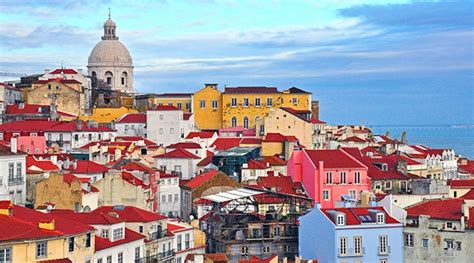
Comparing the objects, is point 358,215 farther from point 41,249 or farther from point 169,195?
point 169,195

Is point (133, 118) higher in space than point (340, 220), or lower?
higher

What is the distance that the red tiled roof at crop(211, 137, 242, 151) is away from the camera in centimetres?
8169

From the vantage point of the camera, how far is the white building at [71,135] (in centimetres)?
8038

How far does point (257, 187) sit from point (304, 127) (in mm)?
28811

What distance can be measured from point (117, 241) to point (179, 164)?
34.1 m

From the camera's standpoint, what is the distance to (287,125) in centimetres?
8662

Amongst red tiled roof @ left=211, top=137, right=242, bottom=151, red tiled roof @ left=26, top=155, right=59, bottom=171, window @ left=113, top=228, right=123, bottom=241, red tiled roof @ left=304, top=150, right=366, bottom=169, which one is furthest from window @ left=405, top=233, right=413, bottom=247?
red tiled roof @ left=211, top=137, right=242, bottom=151

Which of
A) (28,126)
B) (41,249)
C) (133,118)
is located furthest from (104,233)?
(133,118)

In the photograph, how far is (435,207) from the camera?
4800 cm

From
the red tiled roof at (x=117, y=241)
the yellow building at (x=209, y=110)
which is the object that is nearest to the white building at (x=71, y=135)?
the yellow building at (x=209, y=110)

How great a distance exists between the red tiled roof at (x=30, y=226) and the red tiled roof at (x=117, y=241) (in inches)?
48.8

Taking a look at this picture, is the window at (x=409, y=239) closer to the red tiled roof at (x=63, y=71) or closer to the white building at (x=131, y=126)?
the white building at (x=131, y=126)

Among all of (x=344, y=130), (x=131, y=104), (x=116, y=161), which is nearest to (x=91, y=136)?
(x=116, y=161)

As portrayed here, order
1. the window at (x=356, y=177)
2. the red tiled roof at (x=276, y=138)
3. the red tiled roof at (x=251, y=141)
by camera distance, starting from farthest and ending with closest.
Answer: the red tiled roof at (x=251, y=141) < the red tiled roof at (x=276, y=138) < the window at (x=356, y=177)
